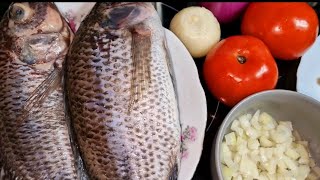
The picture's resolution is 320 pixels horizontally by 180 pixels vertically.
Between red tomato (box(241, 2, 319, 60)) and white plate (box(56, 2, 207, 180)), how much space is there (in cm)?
22

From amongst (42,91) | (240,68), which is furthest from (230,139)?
(42,91)

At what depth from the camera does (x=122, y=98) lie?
116 cm

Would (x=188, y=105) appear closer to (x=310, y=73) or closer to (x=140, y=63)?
(x=140, y=63)

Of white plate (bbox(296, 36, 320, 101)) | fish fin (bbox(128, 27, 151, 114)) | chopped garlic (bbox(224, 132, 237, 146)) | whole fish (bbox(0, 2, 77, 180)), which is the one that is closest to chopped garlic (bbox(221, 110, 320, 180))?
chopped garlic (bbox(224, 132, 237, 146))

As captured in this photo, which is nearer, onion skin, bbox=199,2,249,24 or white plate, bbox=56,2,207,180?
white plate, bbox=56,2,207,180

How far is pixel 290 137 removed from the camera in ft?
4.49

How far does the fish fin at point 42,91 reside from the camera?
1.19 meters

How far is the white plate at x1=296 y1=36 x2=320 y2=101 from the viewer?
1431mm

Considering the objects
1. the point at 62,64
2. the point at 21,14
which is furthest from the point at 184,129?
the point at 21,14

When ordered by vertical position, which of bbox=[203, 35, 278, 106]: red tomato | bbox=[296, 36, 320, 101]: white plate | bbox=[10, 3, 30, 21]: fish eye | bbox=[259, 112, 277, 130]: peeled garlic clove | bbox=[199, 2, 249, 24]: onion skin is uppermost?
bbox=[10, 3, 30, 21]: fish eye

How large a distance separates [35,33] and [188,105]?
407mm

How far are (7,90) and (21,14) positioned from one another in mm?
179

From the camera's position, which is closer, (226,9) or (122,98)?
(122,98)

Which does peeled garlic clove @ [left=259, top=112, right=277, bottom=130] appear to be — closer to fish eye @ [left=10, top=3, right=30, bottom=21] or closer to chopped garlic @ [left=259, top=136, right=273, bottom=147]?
chopped garlic @ [left=259, top=136, right=273, bottom=147]
